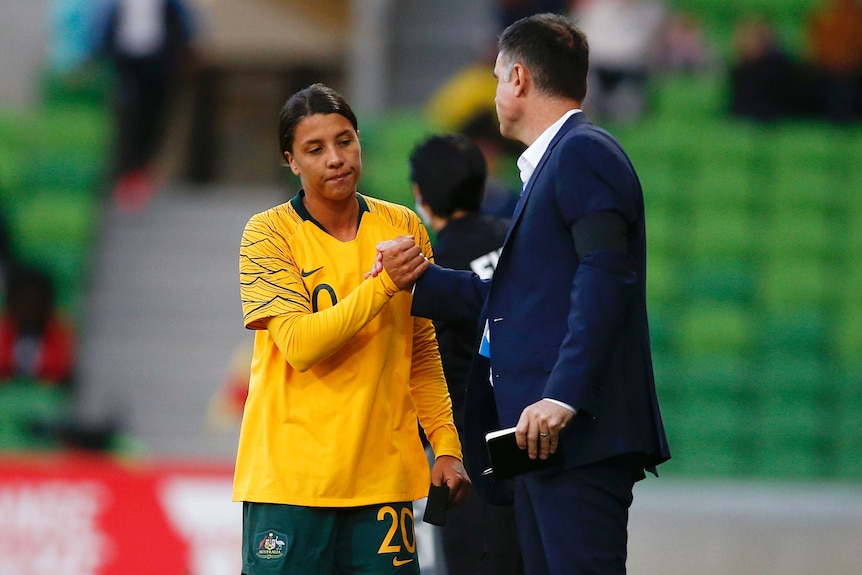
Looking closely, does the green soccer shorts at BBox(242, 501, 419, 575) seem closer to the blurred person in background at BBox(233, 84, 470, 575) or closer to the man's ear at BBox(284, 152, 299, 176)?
the blurred person in background at BBox(233, 84, 470, 575)

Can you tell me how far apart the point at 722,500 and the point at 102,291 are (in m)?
4.71

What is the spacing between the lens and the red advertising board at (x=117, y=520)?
6.04 m

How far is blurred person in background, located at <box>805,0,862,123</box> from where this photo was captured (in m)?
9.67

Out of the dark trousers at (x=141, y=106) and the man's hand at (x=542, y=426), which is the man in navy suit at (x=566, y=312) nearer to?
the man's hand at (x=542, y=426)

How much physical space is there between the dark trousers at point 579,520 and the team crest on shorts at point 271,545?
0.55 meters

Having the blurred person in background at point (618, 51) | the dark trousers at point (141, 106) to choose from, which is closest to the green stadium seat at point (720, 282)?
the blurred person in background at point (618, 51)

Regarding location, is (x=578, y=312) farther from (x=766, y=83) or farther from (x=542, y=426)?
(x=766, y=83)

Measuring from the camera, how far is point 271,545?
9.64 ft

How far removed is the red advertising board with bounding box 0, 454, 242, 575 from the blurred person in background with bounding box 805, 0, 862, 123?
573 centimetres

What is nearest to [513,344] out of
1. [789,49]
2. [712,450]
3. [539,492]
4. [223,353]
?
[539,492]

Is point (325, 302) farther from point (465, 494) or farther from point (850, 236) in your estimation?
point (850, 236)

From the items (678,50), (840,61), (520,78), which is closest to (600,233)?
(520,78)

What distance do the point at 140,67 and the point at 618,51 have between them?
11.7 ft

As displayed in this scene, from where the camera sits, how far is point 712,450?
8.28 m
